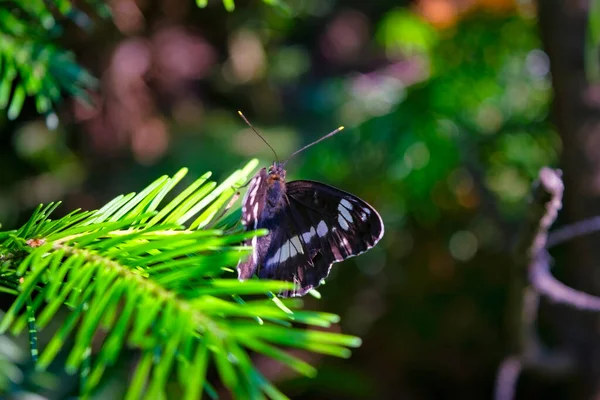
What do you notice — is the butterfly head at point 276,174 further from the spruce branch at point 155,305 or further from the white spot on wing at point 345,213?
the spruce branch at point 155,305

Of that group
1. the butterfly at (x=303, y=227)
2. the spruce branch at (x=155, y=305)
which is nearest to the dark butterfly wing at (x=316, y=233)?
the butterfly at (x=303, y=227)

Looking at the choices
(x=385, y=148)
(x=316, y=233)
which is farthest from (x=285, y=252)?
(x=385, y=148)

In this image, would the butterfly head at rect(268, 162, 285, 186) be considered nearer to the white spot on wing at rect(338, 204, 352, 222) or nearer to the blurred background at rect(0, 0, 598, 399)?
the white spot on wing at rect(338, 204, 352, 222)

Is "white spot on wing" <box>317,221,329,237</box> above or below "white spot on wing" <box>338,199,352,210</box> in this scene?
below

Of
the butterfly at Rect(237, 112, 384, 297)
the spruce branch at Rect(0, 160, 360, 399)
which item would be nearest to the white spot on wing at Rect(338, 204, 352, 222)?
the butterfly at Rect(237, 112, 384, 297)

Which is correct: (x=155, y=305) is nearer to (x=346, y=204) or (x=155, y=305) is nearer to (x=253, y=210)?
(x=253, y=210)

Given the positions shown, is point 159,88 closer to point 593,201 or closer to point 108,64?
point 108,64
